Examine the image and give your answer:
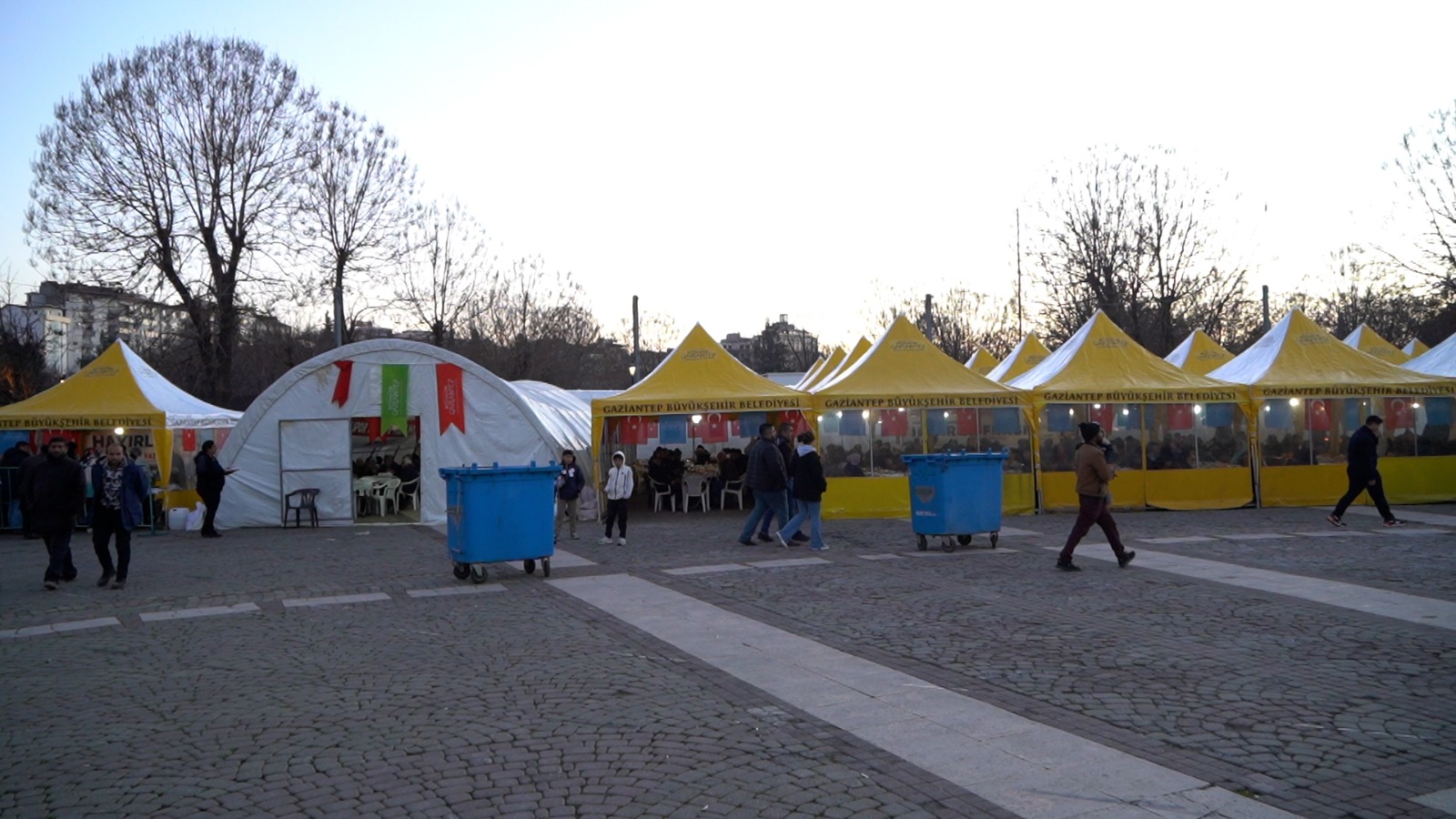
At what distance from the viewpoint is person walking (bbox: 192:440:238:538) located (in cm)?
1905

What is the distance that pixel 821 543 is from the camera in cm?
1467

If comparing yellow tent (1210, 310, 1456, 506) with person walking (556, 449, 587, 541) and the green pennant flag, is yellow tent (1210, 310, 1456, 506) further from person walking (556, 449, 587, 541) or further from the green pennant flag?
the green pennant flag

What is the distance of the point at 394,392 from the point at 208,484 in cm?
364

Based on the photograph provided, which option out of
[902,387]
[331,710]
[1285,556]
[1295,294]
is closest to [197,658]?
[331,710]

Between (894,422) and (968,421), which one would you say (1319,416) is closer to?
(968,421)

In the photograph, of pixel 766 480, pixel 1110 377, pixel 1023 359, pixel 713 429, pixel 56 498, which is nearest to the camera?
pixel 56 498

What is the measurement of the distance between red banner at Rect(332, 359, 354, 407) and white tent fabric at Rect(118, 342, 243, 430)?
315cm

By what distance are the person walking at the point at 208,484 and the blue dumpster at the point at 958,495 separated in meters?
12.6

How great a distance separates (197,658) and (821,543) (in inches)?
327

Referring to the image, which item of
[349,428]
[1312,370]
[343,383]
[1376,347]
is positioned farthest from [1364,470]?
[343,383]

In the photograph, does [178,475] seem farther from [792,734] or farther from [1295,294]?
[1295,294]

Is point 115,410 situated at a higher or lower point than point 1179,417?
higher

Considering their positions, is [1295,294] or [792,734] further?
[1295,294]

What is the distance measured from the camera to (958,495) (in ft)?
46.7
